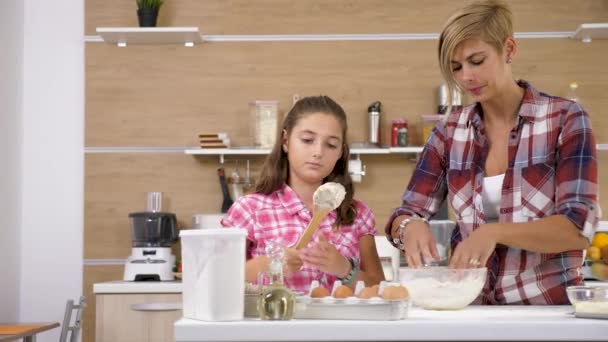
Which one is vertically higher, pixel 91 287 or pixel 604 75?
pixel 604 75

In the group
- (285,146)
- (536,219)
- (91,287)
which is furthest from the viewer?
(91,287)

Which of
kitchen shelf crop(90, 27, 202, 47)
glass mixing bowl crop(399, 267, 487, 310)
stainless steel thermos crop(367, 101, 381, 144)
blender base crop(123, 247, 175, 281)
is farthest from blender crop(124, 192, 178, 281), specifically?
glass mixing bowl crop(399, 267, 487, 310)

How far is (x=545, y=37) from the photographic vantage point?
12.2 feet

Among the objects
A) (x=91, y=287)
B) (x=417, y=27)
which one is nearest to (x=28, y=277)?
(x=91, y=287)

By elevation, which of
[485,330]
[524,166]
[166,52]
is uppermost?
[166,52]

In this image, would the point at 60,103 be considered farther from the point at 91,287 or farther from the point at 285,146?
the point at 285,146

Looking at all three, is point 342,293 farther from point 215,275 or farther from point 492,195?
point 492,195

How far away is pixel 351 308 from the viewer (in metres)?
1.19

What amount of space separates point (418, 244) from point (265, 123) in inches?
81.3

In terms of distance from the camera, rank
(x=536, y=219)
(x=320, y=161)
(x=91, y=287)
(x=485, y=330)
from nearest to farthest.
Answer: (x=485, y=330)
(x=536, y=219)
(x=320, y=161)
(x=91, y=287)

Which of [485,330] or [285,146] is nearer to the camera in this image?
[485,330]

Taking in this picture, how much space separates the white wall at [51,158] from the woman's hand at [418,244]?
8.05 feet

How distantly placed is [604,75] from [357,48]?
109 cm

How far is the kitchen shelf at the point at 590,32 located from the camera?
11.4ft
